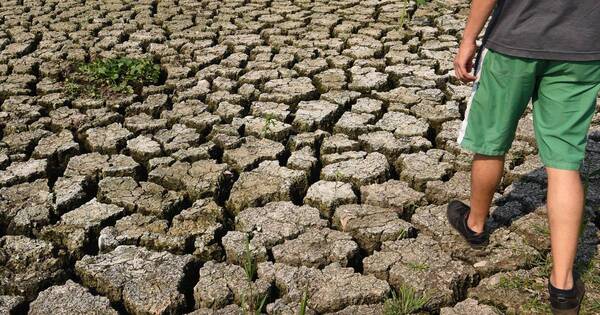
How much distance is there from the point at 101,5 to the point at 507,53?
4594mm

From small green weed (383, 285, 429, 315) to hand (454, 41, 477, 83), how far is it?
0.72m

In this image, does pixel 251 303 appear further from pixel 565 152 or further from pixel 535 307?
pixel 565 152

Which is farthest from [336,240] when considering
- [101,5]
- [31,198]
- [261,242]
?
[101,5]

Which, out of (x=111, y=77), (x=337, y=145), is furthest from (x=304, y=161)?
(x=111, y=77)

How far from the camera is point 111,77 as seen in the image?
4168mm

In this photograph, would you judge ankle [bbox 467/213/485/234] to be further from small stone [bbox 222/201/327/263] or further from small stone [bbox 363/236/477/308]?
small stone [bbox 222/201/327/263]

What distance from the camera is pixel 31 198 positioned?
9.57ft

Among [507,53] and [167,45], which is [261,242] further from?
[167,45]

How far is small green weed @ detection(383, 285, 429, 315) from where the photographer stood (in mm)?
2158

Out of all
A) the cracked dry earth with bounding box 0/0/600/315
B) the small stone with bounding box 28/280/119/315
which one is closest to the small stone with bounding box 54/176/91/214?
the cracked dry earth with bounding box 0/0/600/315

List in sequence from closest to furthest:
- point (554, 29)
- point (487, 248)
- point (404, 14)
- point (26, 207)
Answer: point (554, 29), point (487, 248), point (26, 207), point (404, 14)

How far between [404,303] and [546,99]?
78cm

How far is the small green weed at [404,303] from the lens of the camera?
216cm

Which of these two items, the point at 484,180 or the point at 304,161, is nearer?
the point at 484,180
